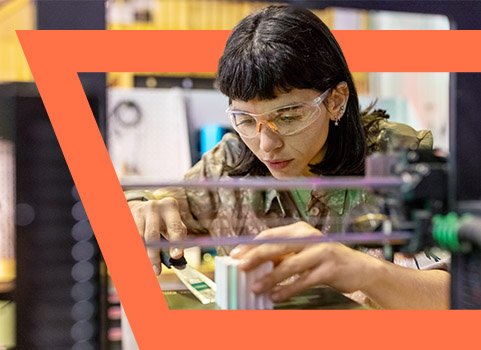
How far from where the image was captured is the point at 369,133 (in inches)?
34.4

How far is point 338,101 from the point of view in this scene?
87 centimetres

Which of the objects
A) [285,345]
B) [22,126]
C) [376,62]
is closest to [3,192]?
[22,126]

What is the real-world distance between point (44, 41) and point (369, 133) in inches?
21.4

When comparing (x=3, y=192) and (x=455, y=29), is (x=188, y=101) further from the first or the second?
(x=455, y=29)

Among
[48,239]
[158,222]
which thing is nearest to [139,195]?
[158,222]

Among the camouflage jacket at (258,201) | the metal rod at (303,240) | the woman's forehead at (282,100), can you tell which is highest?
the woman's forehead at (282,100)

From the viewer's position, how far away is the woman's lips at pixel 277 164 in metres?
0.86

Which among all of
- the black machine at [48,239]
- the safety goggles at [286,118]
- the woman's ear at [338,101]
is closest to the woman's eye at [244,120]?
the safety goggles at [286,118]

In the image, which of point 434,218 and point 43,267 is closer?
point 434,218

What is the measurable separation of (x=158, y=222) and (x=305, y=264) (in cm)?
24

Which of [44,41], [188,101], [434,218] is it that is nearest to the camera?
[434,218]

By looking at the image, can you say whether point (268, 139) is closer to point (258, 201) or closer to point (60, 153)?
point (258, 201)

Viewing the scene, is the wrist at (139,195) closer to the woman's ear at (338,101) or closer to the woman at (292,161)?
the woman at (292,161)

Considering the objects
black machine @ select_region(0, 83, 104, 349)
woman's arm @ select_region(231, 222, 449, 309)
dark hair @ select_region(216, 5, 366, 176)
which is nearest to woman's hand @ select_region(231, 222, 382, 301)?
woman's arm @ select_region(231, 222, 449, 309)
